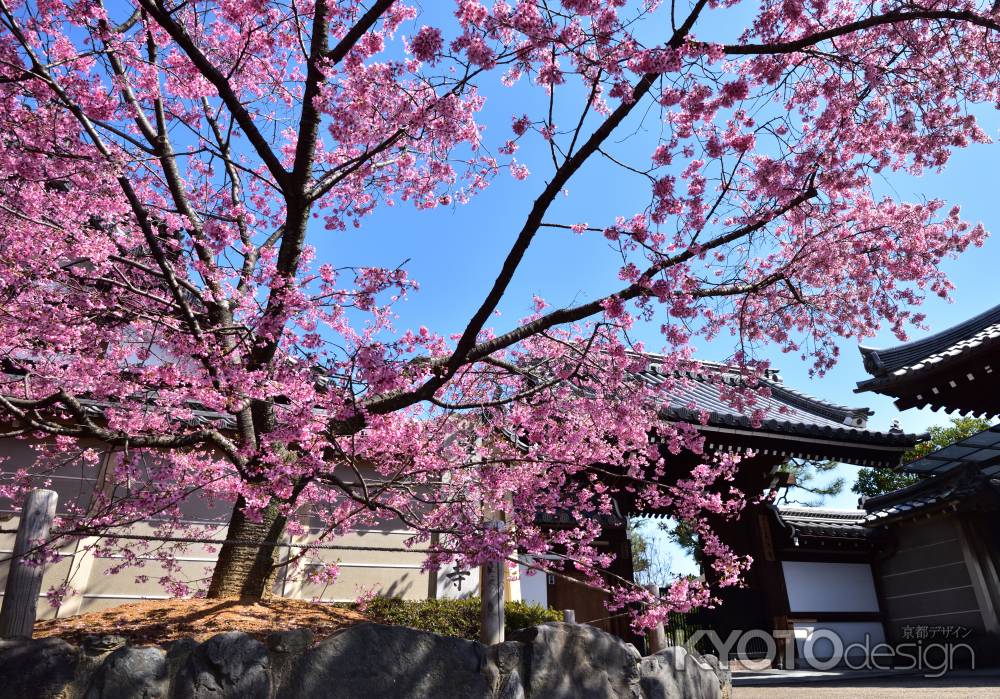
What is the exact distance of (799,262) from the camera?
6.31 meters

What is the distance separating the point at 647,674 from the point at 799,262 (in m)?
4.35

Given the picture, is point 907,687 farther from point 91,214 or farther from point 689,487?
point 91,214

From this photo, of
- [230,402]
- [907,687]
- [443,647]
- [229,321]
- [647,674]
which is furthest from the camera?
[907,687]

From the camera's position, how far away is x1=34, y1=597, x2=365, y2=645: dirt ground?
4164mm

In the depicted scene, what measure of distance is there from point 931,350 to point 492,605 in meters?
6.94

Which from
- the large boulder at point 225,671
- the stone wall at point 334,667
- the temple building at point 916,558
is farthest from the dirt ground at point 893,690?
the large boulder at point 225,671

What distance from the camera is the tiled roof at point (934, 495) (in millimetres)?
9891

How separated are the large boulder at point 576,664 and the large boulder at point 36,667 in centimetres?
240

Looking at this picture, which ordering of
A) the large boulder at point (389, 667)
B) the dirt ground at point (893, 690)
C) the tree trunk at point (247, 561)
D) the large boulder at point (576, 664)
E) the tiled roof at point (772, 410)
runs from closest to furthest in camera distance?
the large boulder at point (389, 667) → the large boulder at point (576, 664) → the tree trunk at point (247, 561) → the dirt ground at point (893, 690) → the tiled roof at point (772, 410)

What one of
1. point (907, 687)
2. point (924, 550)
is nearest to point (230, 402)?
point (907, 687)

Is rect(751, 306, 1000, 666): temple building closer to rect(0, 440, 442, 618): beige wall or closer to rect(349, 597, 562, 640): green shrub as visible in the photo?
rect(349, 597, 562, 640): green shrub

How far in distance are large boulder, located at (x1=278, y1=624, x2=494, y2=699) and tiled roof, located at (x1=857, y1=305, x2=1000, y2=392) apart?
17.7 feet

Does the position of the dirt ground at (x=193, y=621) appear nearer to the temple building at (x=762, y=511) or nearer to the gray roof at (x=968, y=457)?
the temple building at (x=762, y=511)

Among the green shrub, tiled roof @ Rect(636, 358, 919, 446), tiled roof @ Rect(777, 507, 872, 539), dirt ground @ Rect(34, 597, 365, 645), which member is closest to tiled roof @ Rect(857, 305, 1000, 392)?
tiled roof @ Rect(636, 358, 919, 446)
